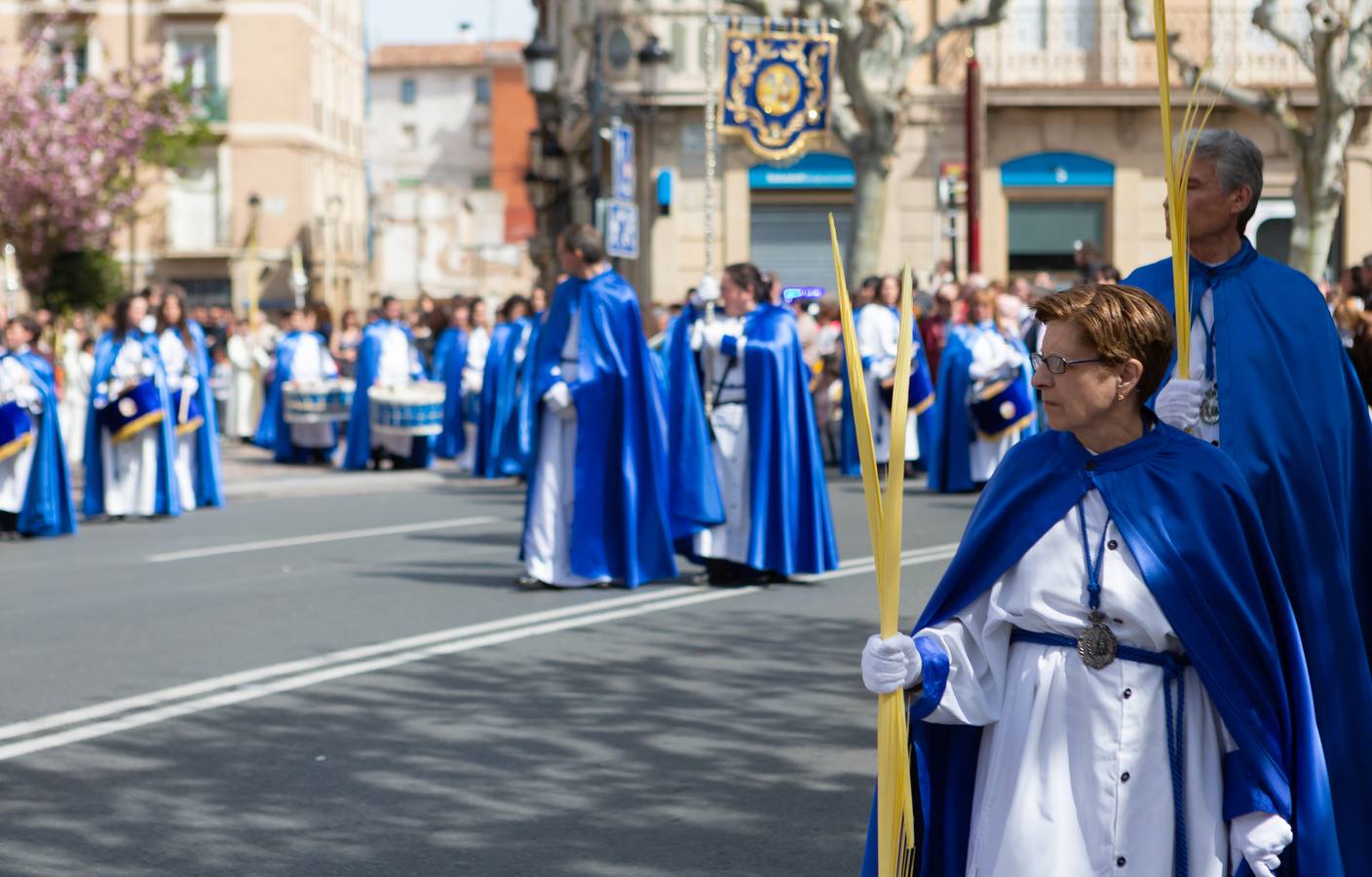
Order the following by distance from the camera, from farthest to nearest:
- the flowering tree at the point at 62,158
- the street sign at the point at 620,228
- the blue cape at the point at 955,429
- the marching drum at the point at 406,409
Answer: the flowering tree at the point at 62,158, the marching drum at the point at 406,409, the street sign at the point at 620,228, the blue cape at the point at 955,429

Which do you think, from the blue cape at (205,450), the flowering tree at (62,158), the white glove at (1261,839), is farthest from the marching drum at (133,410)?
the flowering tree at (62,158)

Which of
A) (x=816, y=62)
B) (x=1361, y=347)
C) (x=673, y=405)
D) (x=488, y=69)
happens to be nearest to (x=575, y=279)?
(x=673, y=405)

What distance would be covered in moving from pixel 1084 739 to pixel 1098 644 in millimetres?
168

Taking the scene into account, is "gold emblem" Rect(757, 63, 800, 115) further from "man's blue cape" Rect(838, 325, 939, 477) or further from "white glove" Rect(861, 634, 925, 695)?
"white glove" Rect(861, 634, 925, 695)

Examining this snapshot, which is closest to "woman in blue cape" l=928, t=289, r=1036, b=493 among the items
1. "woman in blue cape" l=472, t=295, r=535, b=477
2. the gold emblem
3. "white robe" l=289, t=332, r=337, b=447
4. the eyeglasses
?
"woman in blue cape" l=472, t=295, r=535, b=477

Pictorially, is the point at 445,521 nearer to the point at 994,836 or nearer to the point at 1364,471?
the point at 1364,471

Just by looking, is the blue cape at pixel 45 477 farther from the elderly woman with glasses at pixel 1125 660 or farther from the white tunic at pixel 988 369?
the elderly woman with glasses at pixel 1125 660

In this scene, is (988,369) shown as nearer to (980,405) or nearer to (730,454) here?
(980,405)

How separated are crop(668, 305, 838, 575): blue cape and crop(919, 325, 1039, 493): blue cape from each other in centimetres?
655

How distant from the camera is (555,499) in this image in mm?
12227

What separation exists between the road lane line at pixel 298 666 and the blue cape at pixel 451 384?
479 inches

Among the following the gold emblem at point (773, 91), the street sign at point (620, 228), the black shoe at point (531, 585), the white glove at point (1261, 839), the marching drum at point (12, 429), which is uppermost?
the gold emblem at point (773, 91)

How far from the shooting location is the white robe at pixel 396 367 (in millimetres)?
24078

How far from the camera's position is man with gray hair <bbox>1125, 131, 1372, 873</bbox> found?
198 inches
